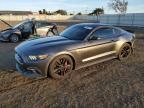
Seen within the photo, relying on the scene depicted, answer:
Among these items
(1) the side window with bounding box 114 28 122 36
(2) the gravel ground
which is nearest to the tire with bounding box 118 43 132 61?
(1) the side window with bounding box 114 28 122 36

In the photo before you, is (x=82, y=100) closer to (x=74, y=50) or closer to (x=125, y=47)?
(x=74, y=50)

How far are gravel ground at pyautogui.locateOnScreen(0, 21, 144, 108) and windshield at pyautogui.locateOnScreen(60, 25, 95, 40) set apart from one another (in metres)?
1.11

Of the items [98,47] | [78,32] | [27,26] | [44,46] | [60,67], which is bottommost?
[60,67]

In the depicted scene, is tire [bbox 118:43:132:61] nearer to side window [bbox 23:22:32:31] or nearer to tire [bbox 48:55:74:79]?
tire [bbox 48:55:74:79]

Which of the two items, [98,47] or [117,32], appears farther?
[117,32]

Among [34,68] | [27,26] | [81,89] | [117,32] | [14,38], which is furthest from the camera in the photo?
[27,26]

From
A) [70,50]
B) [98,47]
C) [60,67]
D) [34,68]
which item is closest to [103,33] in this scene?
[98,47]

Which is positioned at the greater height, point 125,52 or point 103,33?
point 103,33

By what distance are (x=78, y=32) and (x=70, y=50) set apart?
4.12 ft

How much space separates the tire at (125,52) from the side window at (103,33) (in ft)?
→ 2.64

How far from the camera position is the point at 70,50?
6.61 meters

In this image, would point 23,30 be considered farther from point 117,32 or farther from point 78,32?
point 117,32

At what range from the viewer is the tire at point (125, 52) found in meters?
8.46

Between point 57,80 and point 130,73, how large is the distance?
2.34m
